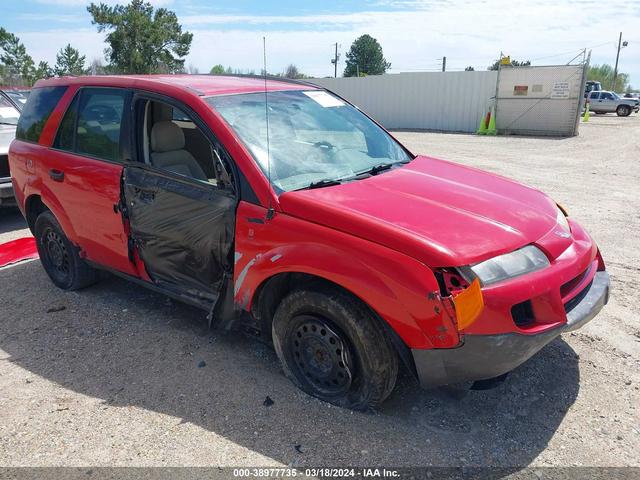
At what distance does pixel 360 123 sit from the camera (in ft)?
13.7

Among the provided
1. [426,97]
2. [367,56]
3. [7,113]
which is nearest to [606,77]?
[367,56]

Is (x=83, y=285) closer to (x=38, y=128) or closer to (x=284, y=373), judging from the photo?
(x=38, y=128)

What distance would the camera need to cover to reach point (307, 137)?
3555 millimetres

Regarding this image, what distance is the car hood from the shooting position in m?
2.54

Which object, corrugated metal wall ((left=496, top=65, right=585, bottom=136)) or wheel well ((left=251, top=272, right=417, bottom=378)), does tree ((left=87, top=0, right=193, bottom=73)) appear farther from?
wheel well ((left=251, top=272, right=417, bottom=378))

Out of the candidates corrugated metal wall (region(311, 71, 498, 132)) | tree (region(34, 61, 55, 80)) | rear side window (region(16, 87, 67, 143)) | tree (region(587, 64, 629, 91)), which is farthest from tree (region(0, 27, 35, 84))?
tree (region(587, 64, 629, 91))

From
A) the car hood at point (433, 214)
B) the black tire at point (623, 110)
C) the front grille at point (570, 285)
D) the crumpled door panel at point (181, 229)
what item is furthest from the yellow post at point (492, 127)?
the crumpled door panel at point (181, 229)

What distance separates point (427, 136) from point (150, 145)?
18.3 m

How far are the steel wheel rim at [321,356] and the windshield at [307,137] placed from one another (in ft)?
2.73

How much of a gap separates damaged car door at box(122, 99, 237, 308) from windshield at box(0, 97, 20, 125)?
5.63m

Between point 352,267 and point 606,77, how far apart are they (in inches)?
3230

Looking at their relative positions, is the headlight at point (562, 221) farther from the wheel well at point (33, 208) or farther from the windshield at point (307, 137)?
the wheel well at point (33, 208)

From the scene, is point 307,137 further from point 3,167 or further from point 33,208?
point 3,167

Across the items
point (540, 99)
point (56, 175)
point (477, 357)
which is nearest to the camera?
point (477, 357)
